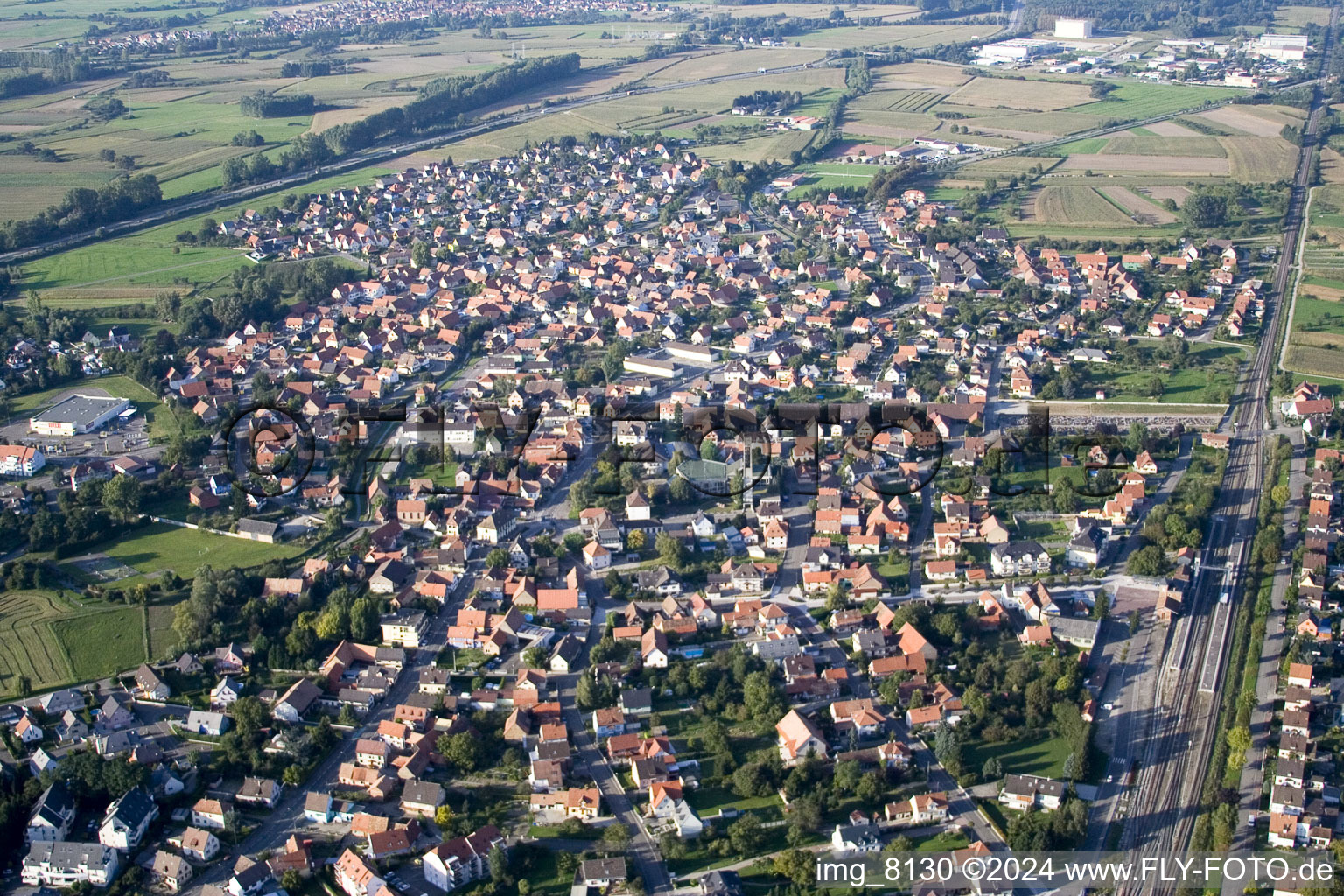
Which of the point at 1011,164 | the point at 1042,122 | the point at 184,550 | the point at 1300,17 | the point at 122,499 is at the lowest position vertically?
the point at 184,550

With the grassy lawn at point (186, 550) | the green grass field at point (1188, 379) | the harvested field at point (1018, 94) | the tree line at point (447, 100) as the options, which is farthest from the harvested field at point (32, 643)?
the harvested field at point (1018, 94)

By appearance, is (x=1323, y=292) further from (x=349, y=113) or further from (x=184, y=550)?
(x=349, y=113)

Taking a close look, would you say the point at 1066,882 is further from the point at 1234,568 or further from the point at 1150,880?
the point at 1234,568

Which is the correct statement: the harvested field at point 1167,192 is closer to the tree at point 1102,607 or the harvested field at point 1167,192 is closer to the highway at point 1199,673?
the highway at point 1199,673

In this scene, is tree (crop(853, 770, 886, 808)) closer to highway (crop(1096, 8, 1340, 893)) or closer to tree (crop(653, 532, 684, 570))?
highway (crop(1096, 8, 1340, 893))

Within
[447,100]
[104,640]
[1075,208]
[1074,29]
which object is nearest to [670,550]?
[104,640]

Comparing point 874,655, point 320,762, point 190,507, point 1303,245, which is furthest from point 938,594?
point 1303,245
